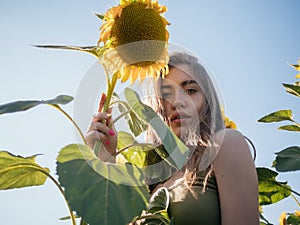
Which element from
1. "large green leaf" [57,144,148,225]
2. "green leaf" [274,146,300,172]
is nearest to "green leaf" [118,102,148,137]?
"large green leaf" [57,144,148,225]

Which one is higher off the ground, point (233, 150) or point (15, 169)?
point (15, 169)

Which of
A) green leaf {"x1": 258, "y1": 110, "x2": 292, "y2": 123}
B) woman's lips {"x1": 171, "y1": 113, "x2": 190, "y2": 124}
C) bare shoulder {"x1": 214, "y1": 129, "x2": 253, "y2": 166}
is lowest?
green leaf {"x1": 258, "y1": 110, "x2": 292, "y2": 123}

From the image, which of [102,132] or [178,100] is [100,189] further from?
[178,100]

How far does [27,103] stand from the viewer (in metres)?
0.87

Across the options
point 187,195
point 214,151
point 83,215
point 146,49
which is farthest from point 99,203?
point 214,151

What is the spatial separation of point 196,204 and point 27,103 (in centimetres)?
Answer: 66

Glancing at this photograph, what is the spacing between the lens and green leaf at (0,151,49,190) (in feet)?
3.42

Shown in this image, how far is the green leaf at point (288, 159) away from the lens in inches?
61.1

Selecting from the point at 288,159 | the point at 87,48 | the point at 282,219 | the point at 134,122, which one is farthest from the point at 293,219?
the point at 87,48

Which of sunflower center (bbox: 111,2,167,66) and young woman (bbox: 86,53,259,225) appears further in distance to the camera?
young woman (bbox: 86,53,259,225)

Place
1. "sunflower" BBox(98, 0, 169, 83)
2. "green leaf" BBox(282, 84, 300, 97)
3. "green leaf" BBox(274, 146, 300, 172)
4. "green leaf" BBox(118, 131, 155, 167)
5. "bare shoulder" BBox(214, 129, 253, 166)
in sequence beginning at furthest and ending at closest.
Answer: "green leaf" BBox(282, 84, 300, 97), "green leaf" BBox(274, 146, 300, 172), "bare shoulder" BBox(214, 129, 253, 166), "green leaf" BBox(118, 131, 155, 167), "sunflower" BBox(98, 0, 169, 83)

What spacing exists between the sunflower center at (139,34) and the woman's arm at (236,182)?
42 cm

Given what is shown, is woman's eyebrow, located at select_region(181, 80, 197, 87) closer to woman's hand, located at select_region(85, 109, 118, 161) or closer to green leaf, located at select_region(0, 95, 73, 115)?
woman's hand, located at select_region(85, 109, 118, 161)

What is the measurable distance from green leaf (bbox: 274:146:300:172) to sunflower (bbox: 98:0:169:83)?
65 cm
